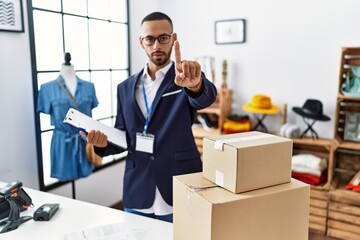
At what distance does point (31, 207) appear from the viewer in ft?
5.12

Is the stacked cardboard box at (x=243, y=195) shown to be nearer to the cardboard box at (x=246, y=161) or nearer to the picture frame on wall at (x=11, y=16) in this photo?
the cardboard box at (x=246, y=161)

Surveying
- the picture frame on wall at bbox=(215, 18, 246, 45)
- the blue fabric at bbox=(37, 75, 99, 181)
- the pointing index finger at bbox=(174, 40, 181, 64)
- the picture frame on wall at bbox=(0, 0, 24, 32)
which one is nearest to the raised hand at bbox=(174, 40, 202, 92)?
the pointing index finger at bbox=(174, 40, 181, 64)

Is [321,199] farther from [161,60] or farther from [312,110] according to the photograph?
[161,60]

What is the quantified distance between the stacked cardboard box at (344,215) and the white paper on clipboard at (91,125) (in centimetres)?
186

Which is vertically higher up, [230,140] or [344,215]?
[230,140]

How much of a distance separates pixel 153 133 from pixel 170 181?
26cm

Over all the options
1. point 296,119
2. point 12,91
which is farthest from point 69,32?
point 296,119

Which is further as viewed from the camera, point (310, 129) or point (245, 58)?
point (245, 58)

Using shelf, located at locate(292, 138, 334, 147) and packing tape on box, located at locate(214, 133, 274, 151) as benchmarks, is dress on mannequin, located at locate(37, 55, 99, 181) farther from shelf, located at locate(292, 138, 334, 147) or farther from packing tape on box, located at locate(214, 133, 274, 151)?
shelf, located at locate(292, 138, 334, 147)

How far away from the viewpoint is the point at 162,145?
1660 millimetres

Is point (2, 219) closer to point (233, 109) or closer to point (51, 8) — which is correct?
point (51, 8)

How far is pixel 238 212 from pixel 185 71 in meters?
0.58

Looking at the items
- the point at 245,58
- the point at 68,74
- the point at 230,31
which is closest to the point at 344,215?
the point at 245,58

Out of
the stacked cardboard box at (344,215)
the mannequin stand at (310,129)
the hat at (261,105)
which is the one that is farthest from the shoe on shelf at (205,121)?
the stacked cardboard box at (344,215)
